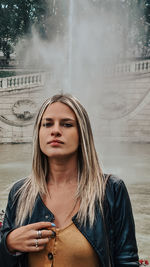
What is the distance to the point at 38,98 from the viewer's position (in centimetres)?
1747

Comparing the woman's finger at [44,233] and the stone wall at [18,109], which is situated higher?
the woman's finger at [44,233]

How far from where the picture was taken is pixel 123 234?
1.72 m

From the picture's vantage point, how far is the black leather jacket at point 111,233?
168cm

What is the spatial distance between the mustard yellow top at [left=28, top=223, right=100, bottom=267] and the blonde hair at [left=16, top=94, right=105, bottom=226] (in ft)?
0.24

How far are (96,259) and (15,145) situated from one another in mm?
15341

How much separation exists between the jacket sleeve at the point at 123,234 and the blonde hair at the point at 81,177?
79 millimetres

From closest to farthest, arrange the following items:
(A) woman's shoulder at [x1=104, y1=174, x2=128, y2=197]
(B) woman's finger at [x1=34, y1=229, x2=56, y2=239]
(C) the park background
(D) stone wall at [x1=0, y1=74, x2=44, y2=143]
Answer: (B) woman's finger at [x1=34, y1=229, x2=56, y2=239]
(A) woman's shoulder at [x1=104, y1=174, x2=128, y2=197]
(C) the park background
(D) stone wall at [x1=0, y1=74, x2=44, y2=143]

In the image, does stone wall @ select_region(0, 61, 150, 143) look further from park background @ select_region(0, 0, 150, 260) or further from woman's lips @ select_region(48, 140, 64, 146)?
woman's lips @ select_region(48, 140, 64, 146)

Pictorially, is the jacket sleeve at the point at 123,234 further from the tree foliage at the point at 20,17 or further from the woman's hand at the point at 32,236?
the tree foliage at the point at 20,17

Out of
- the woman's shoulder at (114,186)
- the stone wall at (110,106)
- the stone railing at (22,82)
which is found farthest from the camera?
the stone railing at (22,82)

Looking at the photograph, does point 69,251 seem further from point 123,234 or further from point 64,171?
point 64,171

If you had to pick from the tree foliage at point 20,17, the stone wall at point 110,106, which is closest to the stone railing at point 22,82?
the stone wall at point 110,106

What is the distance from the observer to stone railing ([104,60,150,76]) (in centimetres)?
1735

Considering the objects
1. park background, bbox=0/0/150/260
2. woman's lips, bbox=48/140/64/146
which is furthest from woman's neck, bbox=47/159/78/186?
park background, bbox=0/0/150/260
